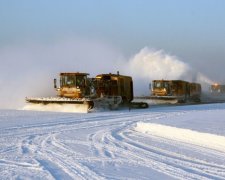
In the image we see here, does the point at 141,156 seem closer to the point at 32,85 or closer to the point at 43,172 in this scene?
the point at 43,172

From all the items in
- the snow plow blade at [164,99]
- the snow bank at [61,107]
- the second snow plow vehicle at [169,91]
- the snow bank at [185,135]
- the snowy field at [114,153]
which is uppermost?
the second snow plow vehicle at [169,91]

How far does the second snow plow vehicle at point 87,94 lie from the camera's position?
25392mm

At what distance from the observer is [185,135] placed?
11.5 m

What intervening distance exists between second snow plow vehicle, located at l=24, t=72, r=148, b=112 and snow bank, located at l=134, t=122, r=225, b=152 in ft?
36.7

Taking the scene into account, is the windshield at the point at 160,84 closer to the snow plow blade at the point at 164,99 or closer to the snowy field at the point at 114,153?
the snow plow blade at the point at 164,99

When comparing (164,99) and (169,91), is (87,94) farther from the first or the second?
(169,91)

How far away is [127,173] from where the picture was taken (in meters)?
7.09

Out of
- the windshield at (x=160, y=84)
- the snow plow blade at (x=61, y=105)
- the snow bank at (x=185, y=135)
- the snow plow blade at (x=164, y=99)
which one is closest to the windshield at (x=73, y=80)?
the snow plow blade at (x=61, y=105)

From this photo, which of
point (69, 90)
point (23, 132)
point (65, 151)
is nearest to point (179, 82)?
point (69, 90)

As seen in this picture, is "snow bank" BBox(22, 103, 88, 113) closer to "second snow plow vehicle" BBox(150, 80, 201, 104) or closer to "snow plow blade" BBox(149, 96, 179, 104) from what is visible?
"snow plow blade" BBox(149, 96, 179, 104)

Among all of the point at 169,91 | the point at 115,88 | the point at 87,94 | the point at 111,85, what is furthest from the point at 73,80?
the point at 169,91

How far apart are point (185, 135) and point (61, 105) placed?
15277 millimetres

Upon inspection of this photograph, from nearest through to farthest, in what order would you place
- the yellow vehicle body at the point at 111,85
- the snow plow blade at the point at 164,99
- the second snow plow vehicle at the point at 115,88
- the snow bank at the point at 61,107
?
the snow bank at the point at 61,107 < the second snow plow vehicle at the point at 115,88 < the yellow vehicle body at the point at 111,85 < the snow plow blade at the point at 164,99

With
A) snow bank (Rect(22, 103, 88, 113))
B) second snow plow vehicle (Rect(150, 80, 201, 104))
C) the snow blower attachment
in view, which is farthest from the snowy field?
second snow plow vehicle (Rect(150, 80, 201, 104))
